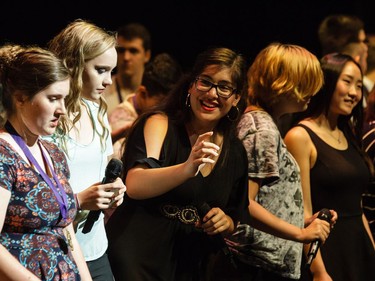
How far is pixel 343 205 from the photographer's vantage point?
3.91 metres

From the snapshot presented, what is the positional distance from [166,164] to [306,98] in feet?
2.82

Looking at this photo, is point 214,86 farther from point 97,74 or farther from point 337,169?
point 337,169

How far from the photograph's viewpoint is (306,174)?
12.4 feet

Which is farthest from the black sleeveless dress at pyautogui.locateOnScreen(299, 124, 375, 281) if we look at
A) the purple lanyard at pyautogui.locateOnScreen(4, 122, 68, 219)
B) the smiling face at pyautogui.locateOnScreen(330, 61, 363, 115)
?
the purple lanyard at pyautogui.locateOnScreen(4, 122, 68, 219)

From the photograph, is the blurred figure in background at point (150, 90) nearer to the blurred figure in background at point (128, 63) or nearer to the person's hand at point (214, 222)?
the blurred figure in background at point (128, 63)

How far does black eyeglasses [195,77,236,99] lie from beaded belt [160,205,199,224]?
0.43 meters

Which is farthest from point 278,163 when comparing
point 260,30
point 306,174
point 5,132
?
point 260,30

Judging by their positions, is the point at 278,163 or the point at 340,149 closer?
the point at 278,163

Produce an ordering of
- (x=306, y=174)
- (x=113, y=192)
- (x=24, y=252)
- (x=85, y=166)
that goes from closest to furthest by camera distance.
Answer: (x=24, y=252) → (x=113, y=192) → (x=85, y=166) → (x=306, y=174)

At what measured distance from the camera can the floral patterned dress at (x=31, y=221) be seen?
8.11 feet

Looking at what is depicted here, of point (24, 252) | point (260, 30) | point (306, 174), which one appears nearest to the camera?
point (24, 252)

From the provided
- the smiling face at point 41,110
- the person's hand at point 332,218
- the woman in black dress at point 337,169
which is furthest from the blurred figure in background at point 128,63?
the smiling face at point 41,110

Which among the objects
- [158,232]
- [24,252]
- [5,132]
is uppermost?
[5,132]

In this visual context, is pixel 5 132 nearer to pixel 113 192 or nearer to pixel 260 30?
pixel 113 192
